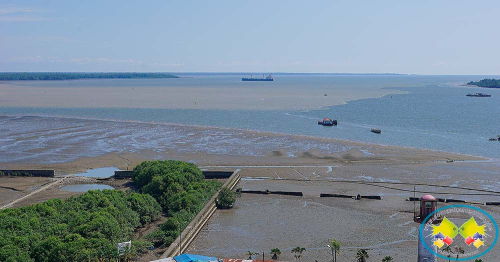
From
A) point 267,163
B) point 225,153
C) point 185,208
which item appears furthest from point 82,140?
point 185,208

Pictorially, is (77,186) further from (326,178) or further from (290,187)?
(326,178)

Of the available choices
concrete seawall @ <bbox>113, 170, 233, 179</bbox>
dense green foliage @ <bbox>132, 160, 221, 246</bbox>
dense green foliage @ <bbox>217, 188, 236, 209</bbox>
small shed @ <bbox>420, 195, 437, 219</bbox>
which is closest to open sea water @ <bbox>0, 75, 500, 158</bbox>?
concrete seawall @ <bbox>113, 170, 233, 179</bbox>

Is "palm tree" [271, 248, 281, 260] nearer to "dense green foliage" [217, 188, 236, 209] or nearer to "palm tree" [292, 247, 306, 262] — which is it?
"palm tree" [292, 247, 306, 262]

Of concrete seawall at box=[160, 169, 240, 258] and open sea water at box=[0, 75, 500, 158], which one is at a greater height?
open sea water at box=[0, 75, 500, 158]

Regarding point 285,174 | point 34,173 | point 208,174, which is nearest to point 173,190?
point 208,174

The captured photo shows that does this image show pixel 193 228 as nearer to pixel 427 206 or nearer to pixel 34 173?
pixel 427 206

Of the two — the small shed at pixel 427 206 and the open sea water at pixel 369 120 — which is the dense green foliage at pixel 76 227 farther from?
the open sea water at pixel 369 120
